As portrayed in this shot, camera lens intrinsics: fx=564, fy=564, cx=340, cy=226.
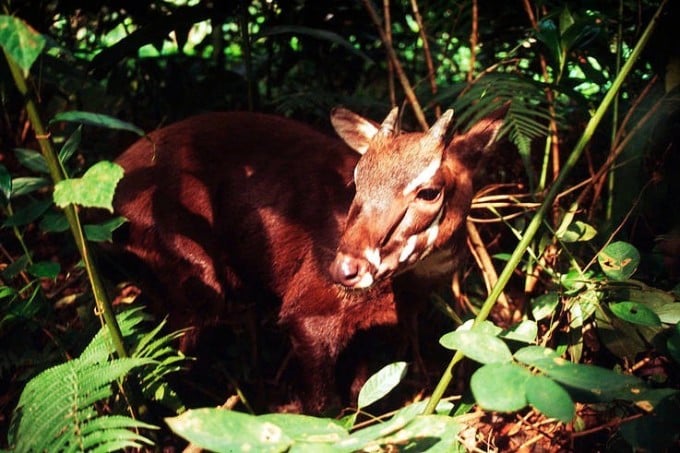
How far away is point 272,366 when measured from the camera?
14.3 ft

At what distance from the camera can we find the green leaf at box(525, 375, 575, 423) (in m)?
1.34

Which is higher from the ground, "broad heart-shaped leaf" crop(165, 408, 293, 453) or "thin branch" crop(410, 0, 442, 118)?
"thin branch" crop(410, 0, 442, 118)

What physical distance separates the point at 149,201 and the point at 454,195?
1.92 m

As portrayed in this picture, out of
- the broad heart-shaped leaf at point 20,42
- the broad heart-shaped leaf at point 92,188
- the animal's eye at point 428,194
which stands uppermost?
the broad heart-shaped leaf at point 20,42

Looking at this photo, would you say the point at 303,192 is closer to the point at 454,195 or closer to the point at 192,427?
the point at 454,195

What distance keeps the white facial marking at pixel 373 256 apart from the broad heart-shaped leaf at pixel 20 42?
1656 millimetres

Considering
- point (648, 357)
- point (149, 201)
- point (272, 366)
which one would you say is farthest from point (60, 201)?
point (272, 366)

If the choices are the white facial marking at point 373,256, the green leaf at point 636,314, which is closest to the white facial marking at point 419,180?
the white facial marking at point 373,256

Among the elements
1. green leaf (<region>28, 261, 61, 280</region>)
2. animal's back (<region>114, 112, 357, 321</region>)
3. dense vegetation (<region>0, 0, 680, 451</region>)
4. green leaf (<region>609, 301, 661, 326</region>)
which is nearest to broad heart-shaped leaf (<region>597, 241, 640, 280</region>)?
dense vegetation (<region>0, 0, 680, 451</region>)

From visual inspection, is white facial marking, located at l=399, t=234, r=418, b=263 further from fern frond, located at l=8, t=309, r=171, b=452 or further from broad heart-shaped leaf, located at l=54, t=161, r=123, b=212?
broad heart-shaped leaf, located at l=54, t=161, r=123, b=212

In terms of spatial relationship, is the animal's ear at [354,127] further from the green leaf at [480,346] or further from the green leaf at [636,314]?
the green leaf at [480,346]

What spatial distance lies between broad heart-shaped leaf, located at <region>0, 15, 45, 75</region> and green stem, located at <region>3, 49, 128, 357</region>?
101 mm

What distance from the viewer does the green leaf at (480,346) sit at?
154 centimetres

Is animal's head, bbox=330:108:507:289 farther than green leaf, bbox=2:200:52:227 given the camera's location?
Yes
